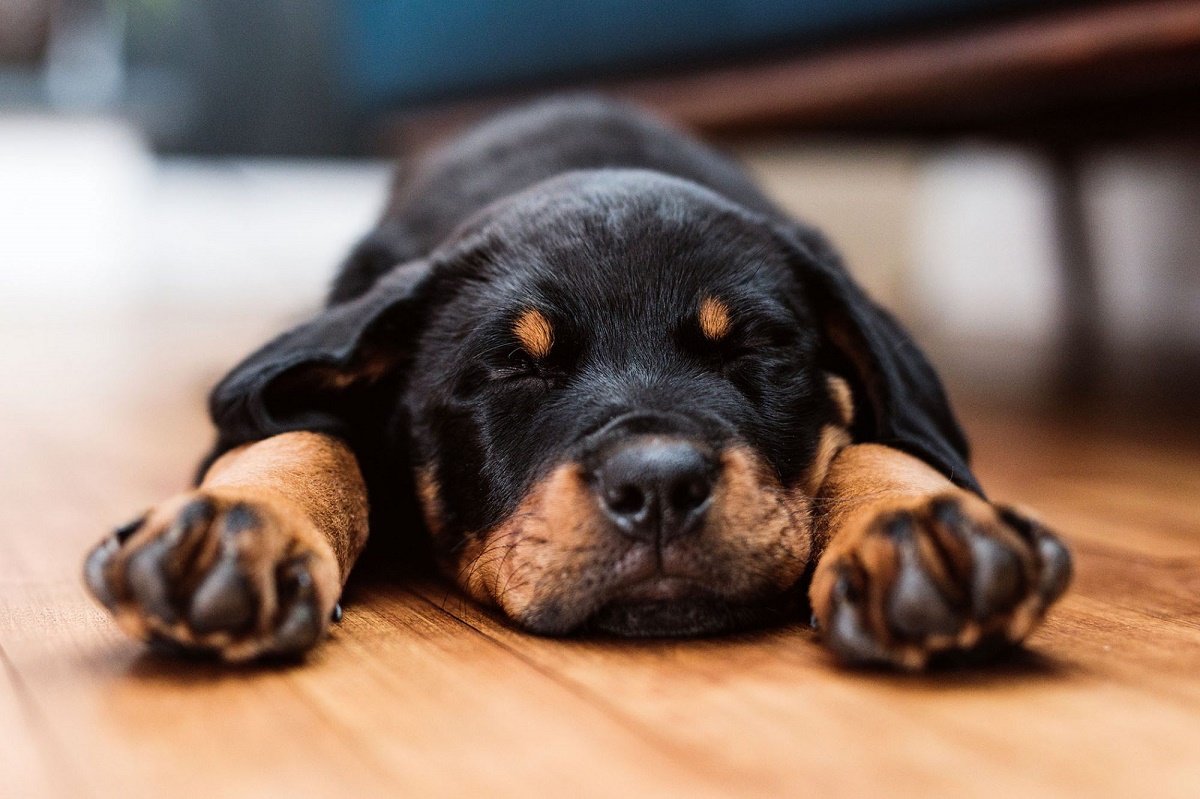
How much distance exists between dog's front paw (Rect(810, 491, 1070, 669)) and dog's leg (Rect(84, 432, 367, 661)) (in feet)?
2.14

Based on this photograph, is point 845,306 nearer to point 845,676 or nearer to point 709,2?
point 845,676

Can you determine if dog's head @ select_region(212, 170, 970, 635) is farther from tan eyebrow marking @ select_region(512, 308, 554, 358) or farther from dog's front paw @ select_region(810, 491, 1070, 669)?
dog's front paw @ select_region(810, 491, 1070, 669)

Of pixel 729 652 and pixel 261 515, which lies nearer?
pixel 261 515

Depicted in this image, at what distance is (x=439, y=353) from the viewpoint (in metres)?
2.14

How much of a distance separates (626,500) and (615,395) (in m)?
0.25

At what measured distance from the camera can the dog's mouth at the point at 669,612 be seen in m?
1.70

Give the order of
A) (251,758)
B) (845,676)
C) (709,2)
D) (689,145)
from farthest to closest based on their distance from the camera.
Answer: (709,2) < (689,145) < (845,676) < (251,758)

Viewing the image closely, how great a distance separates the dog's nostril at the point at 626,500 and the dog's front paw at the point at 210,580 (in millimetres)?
388

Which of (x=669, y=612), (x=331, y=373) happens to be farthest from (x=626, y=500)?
(x=331, y=373)

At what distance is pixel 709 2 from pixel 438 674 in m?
3.12

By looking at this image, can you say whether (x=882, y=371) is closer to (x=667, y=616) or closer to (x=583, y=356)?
(x=583, y=356)

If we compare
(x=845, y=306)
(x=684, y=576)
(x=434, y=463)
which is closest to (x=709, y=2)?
(x=845, y=306)

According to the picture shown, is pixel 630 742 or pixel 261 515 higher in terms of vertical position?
pixel 261 515

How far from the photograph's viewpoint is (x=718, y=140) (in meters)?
5.13
